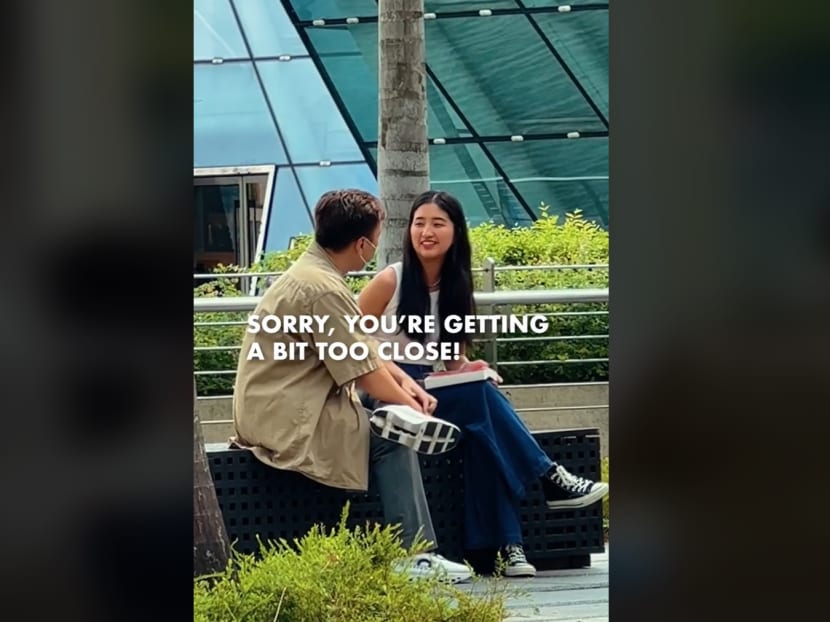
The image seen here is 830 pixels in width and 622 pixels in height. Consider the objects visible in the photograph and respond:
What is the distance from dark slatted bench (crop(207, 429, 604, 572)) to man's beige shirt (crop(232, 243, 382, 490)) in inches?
2.2

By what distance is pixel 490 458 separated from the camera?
3.88 meters

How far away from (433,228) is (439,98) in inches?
16.1

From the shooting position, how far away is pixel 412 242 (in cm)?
383

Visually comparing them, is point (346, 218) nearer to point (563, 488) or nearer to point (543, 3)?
point (543, 3)

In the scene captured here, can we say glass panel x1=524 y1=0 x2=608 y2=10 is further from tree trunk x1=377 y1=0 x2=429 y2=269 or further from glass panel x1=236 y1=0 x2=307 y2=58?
glass panel x1=236 y1=0 x2=307 y2=58

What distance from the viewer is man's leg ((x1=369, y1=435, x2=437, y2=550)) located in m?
3.85

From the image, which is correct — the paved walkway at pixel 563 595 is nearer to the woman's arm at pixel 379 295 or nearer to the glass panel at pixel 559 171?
the woman's arm at pixel 379 295

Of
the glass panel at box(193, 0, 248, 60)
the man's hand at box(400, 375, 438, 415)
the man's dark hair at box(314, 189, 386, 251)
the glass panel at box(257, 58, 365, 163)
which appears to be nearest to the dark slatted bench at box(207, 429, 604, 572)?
the man's hand at box(400, 375, 438, 415)

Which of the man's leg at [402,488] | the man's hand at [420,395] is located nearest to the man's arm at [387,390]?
the man's hand at [420,395]

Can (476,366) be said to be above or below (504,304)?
below

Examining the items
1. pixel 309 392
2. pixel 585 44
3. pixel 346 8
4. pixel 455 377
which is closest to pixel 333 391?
pixel 309 392
